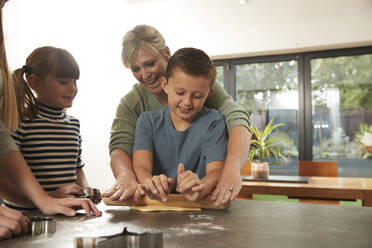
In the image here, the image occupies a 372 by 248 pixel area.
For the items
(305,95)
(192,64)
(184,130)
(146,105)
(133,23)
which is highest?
(133,23)

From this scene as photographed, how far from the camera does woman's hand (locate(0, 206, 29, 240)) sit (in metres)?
0.64

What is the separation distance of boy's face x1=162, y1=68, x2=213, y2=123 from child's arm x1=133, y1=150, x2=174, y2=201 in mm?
187

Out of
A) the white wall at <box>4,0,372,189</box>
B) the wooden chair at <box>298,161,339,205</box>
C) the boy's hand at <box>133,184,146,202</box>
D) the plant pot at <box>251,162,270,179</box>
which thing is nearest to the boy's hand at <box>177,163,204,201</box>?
the boy's hand at <box>133,184,146,202</box>

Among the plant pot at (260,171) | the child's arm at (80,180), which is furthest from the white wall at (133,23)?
the child's arm at (80,180)

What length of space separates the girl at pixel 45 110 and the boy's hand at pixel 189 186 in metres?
0.59

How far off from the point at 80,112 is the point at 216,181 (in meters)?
4.04

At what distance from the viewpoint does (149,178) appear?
3.34ft

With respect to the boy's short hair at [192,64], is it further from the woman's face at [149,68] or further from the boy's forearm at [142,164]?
the boy's forearm at [142,164]

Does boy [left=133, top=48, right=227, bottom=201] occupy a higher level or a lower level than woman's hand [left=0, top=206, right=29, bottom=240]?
higher

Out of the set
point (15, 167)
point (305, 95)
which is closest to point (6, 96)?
point (15, 167)

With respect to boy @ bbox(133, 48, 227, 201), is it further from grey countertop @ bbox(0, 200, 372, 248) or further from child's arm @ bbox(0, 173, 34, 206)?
child's arm @ bbox(0, 173, 34, 206)

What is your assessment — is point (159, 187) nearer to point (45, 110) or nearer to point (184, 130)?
point (184, 130)

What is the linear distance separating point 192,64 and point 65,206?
59 centimetres

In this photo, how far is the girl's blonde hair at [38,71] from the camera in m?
1.33
